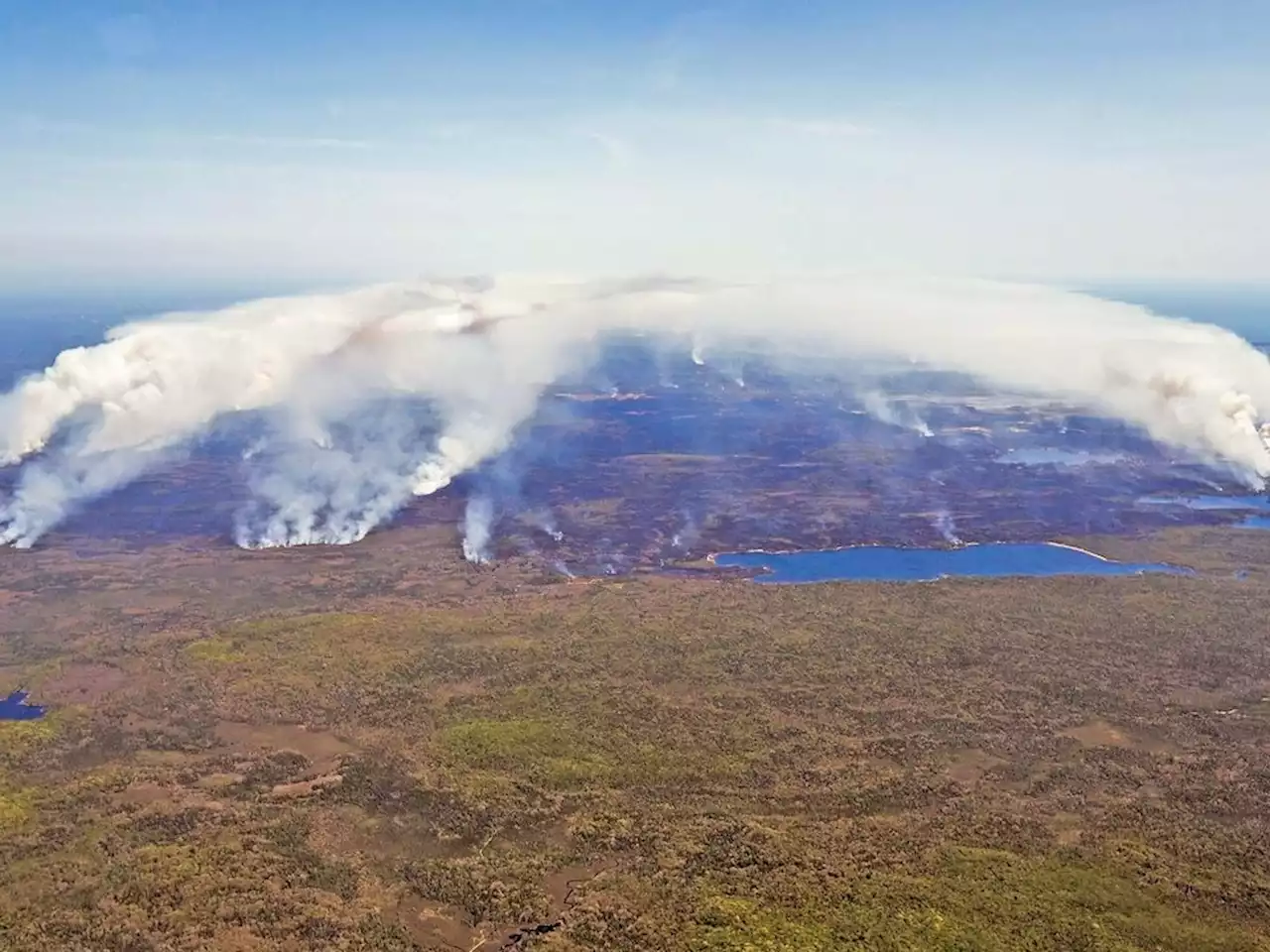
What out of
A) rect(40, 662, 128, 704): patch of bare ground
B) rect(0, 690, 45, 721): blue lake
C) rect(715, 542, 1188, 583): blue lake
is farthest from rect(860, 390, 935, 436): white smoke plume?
rect(0, 690, 45, 721): blue lake

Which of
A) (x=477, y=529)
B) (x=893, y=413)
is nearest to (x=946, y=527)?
(x=477, y=529)

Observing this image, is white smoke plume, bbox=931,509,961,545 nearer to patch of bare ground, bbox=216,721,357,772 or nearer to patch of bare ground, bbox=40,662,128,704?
patch of bare ground, bbox=216,721,357,772

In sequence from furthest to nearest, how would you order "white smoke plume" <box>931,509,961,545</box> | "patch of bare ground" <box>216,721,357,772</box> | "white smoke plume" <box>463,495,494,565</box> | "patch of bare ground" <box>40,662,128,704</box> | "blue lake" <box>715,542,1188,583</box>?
1. "white smoke plume" <box>931,509,961,545</box>
2. "white smoke plume" <box>463,495,494,565</box>
3. "blue lake" <box>715,542,1188,583</box>
4. "patch of bare ground" <box>40,662,128,704</box>
5. "patch of bare ground" <box>216,721,357,772</box>

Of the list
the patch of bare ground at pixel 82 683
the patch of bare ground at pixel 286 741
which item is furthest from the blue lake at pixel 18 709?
the patch of bare ground at pixel 286 741

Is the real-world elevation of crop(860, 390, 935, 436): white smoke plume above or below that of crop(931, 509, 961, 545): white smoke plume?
below

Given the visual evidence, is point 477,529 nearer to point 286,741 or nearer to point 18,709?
point 286,741

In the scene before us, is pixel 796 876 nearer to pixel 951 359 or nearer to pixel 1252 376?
pixel 1252 376
